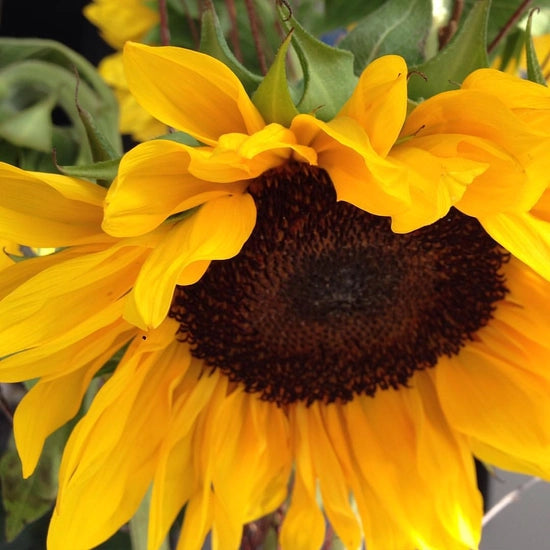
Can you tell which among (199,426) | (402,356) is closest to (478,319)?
(402,356)

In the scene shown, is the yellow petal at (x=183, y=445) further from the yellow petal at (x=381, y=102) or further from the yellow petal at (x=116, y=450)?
the yellow petal at (x=381, y=102)

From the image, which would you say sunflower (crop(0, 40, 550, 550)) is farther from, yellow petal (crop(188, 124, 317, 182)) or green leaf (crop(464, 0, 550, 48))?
green leaf (crop(464, 0, 550, 48))

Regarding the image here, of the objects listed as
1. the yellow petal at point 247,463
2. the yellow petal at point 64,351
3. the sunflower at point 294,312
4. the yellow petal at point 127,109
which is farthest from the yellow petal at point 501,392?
the yellow petal at point 127,109

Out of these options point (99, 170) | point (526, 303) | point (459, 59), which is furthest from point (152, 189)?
point (526, 303)

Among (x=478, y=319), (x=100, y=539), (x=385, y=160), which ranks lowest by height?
(x=100, y=539)

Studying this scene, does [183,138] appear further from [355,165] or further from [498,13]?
[498,13]

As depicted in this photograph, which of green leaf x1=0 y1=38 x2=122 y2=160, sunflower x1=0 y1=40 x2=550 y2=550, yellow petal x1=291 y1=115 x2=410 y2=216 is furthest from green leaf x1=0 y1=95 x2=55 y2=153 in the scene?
yellow petal x1=291 y1=115 x2=410 y2=216

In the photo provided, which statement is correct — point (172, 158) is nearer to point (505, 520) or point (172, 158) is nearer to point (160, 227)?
point (160, 227)
